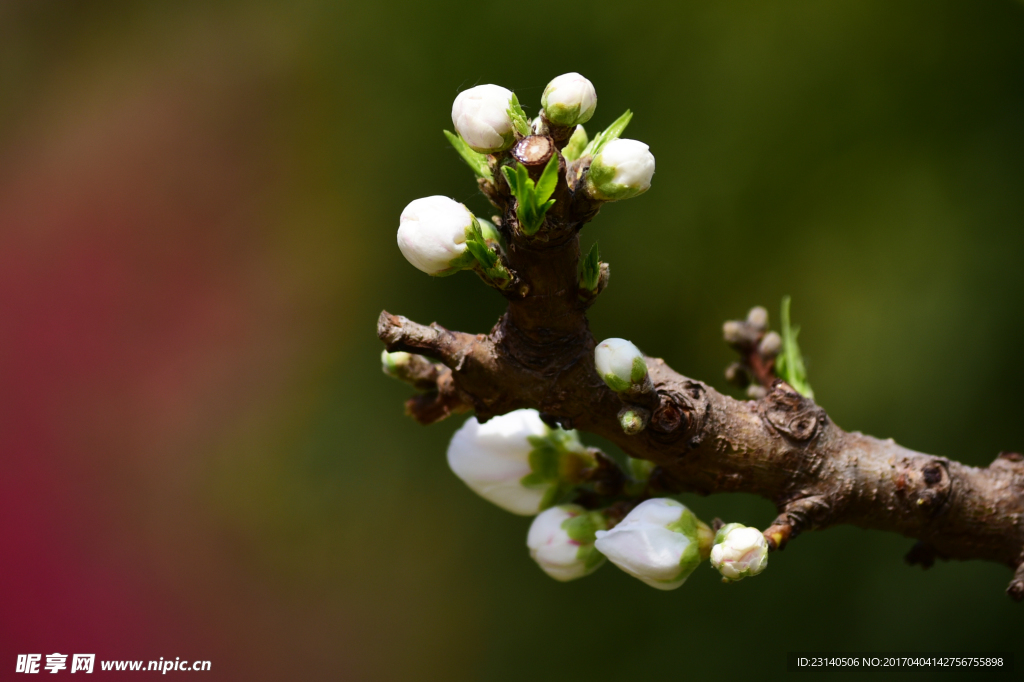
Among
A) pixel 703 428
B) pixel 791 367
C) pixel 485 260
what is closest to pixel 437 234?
pixel 485 260

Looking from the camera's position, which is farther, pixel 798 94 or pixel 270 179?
pixel 270 179

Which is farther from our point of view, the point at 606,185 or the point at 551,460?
the point at 551,460

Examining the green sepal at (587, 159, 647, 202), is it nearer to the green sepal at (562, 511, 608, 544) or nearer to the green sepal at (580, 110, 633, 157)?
the green sepal at (580, 110, 633, 157)

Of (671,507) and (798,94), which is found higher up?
(798,94)

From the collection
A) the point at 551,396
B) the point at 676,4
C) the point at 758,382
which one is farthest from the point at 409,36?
the point at 551,396

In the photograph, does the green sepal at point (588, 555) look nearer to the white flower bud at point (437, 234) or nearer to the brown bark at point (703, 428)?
the brown bark at point (703, 428)

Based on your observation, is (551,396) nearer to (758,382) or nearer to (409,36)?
(758,382)

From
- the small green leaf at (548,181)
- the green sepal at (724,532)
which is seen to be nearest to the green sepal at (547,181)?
the small green leaf at (548,181)

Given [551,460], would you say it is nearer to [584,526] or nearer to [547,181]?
[584,526]
